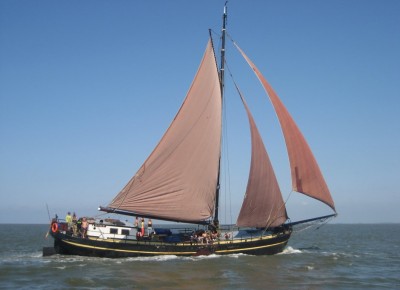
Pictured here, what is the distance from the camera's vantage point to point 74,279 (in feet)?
81.7

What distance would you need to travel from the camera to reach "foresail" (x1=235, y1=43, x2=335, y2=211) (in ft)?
115

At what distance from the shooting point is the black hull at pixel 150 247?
3200 cm

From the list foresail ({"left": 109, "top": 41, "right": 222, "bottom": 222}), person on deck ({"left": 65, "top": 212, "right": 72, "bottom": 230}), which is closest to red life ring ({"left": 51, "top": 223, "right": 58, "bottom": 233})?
person on deck ({"left": 65, "top": 212, "right": 72, "bottom": 230})

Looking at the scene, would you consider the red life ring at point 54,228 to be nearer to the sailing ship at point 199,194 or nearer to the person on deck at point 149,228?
the sailing ship at point 199,194

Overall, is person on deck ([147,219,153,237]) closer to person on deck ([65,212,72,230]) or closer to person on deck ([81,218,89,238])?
person on deck ([81,218,89,238])

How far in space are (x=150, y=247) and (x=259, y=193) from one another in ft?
30.3

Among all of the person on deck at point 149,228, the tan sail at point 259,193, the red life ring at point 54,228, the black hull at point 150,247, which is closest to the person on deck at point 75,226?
the black hull at point 150,247

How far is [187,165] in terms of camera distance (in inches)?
1393

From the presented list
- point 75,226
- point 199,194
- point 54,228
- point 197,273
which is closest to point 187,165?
point 199,194

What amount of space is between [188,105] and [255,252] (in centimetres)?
1190

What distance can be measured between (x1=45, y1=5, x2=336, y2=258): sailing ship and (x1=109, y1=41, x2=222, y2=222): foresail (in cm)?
7

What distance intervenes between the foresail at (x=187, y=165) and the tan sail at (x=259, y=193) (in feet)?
8.59

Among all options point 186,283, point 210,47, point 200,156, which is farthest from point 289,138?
point 186,283

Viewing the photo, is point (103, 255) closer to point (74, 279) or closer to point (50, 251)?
point (50, 251)
